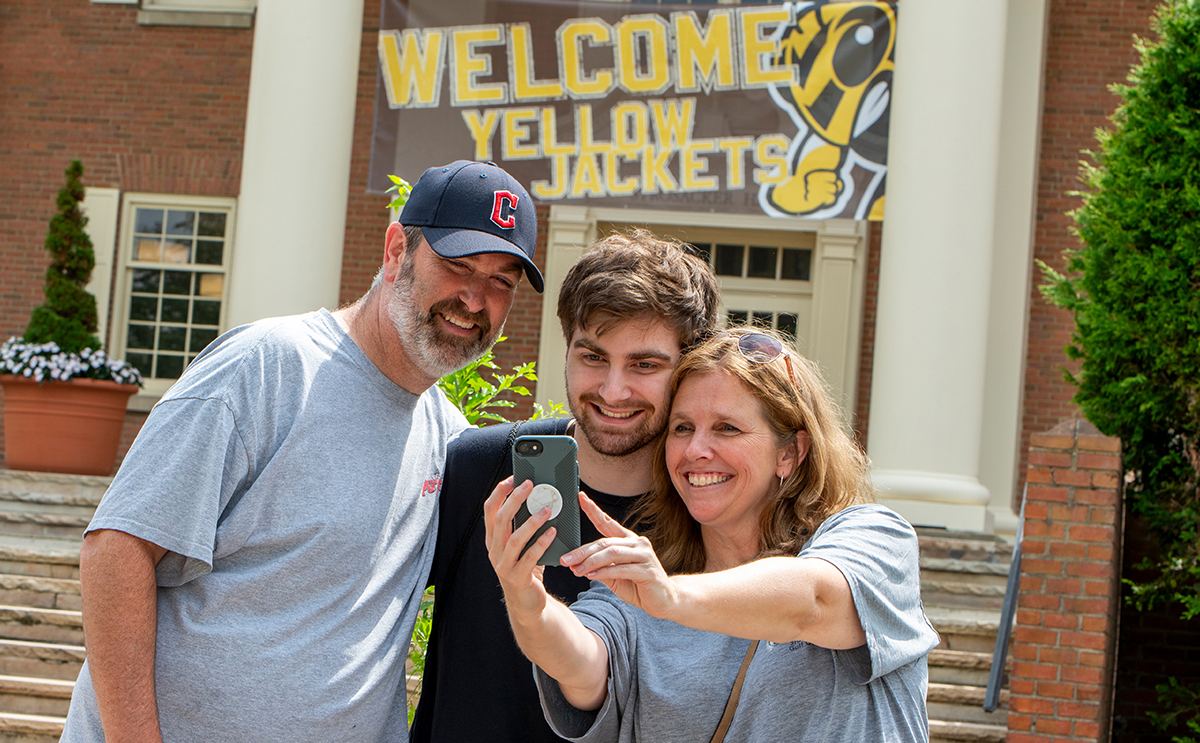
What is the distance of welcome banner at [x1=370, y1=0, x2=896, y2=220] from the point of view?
8.95 meters

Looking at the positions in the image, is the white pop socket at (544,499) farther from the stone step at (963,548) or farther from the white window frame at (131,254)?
the white window frame at (131,254)

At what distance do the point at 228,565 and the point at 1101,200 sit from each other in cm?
560

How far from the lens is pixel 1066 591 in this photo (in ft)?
16.7

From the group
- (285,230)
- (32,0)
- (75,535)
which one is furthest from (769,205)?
(32,0)

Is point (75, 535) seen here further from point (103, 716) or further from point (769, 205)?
point (103, 716)

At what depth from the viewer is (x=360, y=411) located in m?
2.14

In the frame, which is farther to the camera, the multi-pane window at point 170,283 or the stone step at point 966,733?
the multi-pane window at point 170,283

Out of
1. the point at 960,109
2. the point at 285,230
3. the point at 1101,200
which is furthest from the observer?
the point at 285,230

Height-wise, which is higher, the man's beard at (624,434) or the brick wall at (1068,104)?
the brick wall at (1068,104)

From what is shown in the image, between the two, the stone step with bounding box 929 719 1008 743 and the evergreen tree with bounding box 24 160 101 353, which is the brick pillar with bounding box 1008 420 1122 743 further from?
the evergreen tree with bounding box 24 160 101 353

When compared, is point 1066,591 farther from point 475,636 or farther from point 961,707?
point 475,636

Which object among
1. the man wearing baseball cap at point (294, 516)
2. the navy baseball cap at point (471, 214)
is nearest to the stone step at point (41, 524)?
the man wearing baseball cap at point (294, 516)

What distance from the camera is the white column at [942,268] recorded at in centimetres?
771

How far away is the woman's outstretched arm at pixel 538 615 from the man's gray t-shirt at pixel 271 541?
0.45m
